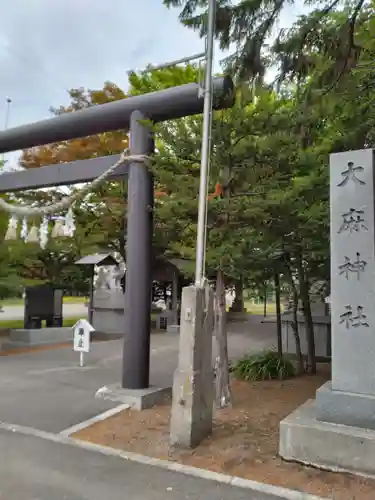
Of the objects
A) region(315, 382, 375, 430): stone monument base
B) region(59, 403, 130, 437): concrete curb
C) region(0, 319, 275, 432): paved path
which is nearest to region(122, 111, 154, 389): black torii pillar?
region(59, 403, 130, 437): concrete curb

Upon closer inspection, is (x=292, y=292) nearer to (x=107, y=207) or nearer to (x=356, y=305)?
(x=356, y=305)

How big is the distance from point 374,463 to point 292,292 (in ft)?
20.1

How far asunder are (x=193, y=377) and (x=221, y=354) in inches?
71.3

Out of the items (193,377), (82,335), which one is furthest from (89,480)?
(82,335)

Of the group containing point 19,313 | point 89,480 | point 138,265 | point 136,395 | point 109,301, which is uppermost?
point 138,265

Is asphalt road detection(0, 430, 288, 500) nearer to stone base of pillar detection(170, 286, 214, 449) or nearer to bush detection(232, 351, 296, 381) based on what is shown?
stone base of pillar detection(170, 286, 214, 449)

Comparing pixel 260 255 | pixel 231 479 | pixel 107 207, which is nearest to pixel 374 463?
pixel 231 479

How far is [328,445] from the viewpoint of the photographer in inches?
179

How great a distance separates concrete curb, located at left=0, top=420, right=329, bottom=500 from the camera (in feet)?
13.3

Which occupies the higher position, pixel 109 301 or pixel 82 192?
pixel 82 192

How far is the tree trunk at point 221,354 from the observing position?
22.6 ft

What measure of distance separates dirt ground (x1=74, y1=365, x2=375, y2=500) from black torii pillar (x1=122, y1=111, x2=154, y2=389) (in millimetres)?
788

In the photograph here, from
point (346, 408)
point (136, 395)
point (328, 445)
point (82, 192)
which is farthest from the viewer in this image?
point (82, 192)

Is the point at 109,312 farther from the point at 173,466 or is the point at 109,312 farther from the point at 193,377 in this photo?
the point at 173,466
